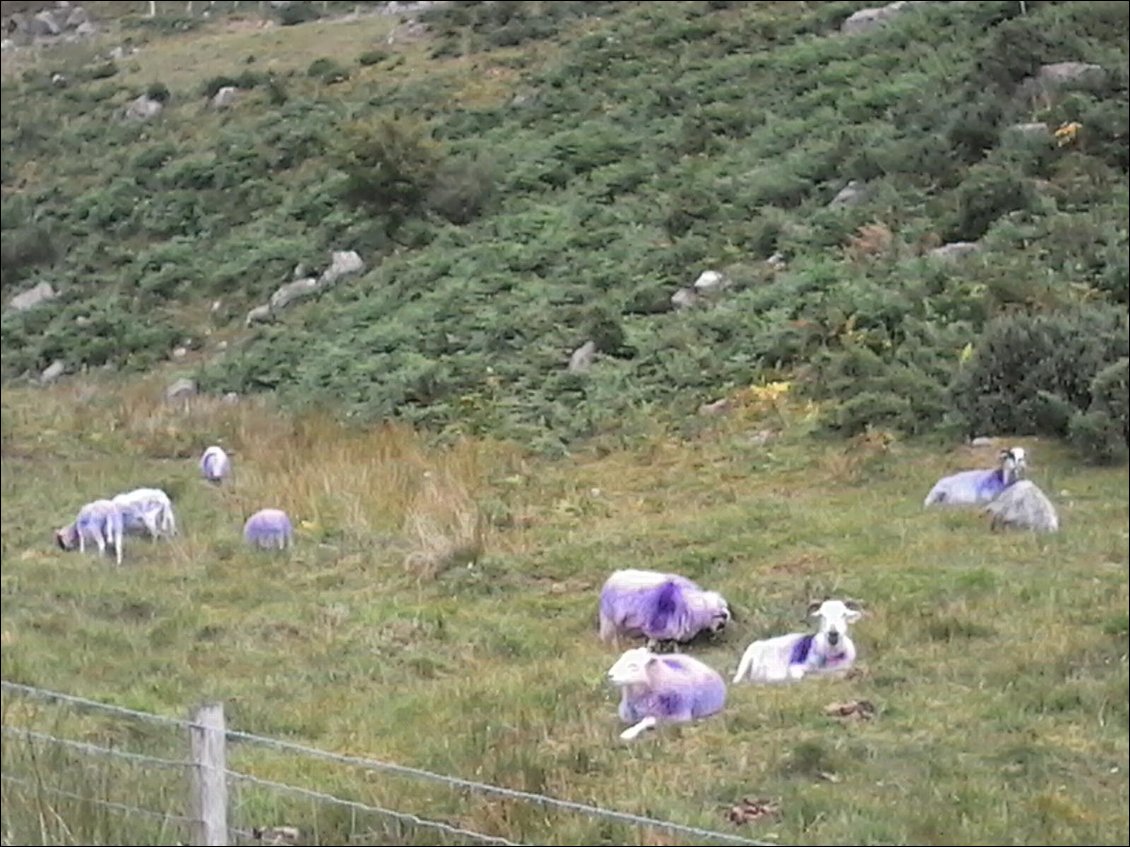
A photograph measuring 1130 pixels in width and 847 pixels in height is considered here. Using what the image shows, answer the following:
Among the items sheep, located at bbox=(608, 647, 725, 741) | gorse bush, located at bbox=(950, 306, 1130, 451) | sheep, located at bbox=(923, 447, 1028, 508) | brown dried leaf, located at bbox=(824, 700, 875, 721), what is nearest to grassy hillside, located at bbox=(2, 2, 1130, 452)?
gorse bush, located at bbox=(950, 306, 1130, 451)

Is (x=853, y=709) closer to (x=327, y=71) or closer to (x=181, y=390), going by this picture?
(x=181, y=390)

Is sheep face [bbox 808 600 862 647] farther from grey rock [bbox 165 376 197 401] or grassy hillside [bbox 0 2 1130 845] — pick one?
grey rock [bbox 165 376 197 401]

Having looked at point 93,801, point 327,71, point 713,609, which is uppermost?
point 93,801

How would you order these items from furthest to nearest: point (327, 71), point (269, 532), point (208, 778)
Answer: point (327, 71) < point (269, 532) < point (208, 778)

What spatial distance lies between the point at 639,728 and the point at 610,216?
1290cm

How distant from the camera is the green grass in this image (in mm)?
4785

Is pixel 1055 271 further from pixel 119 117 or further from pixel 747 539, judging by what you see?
pixel 119 117

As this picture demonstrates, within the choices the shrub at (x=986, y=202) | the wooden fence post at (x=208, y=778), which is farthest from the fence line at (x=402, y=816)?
the shrub at (x=986, y=202)

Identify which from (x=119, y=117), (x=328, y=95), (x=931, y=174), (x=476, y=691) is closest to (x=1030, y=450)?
(x=476, y=691)

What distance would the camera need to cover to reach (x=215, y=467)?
39.7ft

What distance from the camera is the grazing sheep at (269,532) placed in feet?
31.8

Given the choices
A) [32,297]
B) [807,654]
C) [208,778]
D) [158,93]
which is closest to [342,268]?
[32,297]

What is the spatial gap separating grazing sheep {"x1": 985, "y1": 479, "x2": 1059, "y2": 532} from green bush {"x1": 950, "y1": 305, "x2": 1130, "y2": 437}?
1802mm

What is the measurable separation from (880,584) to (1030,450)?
9.71 feet
